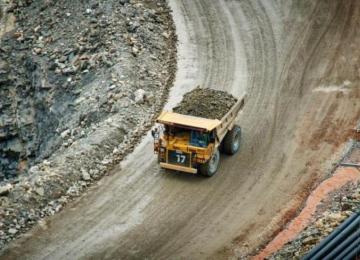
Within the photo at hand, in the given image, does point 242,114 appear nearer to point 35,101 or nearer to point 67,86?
point 67,86

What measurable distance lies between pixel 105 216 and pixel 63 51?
1160 cm

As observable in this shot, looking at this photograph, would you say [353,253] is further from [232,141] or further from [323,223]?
[232,141]

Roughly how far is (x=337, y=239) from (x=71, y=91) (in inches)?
594

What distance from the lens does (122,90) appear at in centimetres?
2731

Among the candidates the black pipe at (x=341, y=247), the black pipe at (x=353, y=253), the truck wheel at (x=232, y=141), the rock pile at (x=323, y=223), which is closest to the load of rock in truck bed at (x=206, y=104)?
the truck wheel at (x=232, y=141)

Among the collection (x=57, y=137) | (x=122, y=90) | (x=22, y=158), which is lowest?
(x=22, y=158)

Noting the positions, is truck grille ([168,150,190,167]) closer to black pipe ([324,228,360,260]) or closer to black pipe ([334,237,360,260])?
black pipe ([324,228,360,260])

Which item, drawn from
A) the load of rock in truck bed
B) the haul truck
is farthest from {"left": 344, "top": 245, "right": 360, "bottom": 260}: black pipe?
the load of rock in truck bed

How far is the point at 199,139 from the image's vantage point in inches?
901

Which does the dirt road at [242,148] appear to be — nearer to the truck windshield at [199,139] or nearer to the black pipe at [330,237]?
the truck windshield at [199,139]

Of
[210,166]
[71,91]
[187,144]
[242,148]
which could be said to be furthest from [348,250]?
[71,91]

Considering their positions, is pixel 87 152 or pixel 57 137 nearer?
pixel 87 152

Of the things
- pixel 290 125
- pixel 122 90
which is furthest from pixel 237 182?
pixel 122 90

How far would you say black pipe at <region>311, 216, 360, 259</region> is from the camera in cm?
1772
